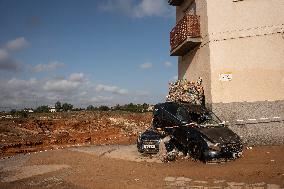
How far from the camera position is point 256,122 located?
1349 centimetres

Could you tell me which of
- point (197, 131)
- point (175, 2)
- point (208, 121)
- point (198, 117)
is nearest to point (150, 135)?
point (198, 117)

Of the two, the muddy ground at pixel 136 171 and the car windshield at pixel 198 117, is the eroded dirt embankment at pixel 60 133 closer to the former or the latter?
the muddy ground at pixel 136 171

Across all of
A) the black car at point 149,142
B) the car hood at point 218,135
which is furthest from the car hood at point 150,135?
the car hood at point 218,135

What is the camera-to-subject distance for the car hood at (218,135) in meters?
9.78

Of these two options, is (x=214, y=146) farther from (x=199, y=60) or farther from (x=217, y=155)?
(x=199, y=60)

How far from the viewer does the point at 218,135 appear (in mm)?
10016

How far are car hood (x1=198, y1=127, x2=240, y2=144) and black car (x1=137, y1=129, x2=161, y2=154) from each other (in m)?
1.90

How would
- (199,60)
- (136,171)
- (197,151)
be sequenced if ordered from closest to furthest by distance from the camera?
1. (136,171)
2. (197,151)
3. (199,60)

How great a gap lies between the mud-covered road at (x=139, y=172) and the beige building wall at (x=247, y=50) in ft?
9.54

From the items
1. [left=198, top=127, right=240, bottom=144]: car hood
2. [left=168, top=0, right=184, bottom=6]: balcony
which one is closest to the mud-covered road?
[left=198, top=127, right=240, bottom=144]: car hood

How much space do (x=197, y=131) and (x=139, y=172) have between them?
250cm

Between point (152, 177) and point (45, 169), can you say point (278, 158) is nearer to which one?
point (152, 177)

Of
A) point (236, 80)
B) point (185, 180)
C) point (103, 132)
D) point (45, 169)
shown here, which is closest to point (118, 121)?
point (103, 132)

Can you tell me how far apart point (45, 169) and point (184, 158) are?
476cm
